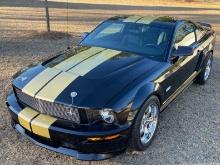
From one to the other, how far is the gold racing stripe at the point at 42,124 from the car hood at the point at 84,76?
0.22m

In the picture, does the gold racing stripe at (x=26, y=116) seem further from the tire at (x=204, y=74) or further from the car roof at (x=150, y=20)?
the tire at (x=204, y=74)

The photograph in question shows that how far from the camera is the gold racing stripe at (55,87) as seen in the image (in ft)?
12.0

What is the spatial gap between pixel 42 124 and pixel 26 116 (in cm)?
29

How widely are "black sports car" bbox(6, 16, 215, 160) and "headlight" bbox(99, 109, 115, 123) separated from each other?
0.4 inches

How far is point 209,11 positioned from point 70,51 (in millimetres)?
13749

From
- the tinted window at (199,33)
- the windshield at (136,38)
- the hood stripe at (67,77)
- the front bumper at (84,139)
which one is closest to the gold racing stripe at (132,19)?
the windshield at (136,38)

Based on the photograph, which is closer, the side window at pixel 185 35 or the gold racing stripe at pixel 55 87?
the gold racing stripe at pixel 55 87

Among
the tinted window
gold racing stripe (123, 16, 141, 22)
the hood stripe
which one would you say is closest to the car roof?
gold racing stripe (123, 16, 141, 22)

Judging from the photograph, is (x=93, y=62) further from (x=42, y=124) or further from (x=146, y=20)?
(x=146, y=20)

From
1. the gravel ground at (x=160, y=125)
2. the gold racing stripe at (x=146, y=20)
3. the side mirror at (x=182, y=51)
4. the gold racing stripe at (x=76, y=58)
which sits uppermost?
the gold racing stripe at (x=146, y=20)

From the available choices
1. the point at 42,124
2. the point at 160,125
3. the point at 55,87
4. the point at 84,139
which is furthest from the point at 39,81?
the point at 160,125

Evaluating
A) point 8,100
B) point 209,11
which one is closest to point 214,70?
point 8,100

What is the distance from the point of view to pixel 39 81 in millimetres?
3916

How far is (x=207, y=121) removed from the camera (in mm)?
4977
